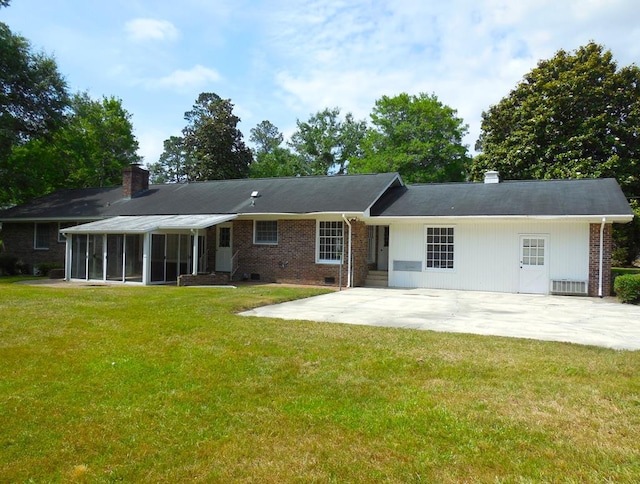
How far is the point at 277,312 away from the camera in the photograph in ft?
33.5

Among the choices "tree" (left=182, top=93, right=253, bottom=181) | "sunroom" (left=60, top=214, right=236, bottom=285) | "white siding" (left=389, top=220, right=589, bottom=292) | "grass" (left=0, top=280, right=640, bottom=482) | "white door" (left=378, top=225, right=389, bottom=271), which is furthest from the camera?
"tree" (left=182, top=93, right=253, bottom=181)

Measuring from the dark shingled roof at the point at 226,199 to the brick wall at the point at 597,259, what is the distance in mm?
7285

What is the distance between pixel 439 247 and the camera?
55.8ft

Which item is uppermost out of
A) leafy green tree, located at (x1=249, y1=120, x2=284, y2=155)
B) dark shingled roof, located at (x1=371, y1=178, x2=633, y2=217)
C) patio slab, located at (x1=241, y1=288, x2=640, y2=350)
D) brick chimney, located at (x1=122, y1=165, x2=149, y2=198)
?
leafy green tree, located at (x1=249, y1=120, x2=284, y2=155)

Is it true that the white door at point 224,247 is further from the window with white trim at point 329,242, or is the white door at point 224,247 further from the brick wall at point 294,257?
the window with white trim at point 329,242

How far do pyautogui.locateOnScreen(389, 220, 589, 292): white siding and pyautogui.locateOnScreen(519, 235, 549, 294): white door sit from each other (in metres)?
0.14

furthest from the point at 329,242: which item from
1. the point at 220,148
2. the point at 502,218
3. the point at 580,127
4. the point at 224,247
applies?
the point at 220,148

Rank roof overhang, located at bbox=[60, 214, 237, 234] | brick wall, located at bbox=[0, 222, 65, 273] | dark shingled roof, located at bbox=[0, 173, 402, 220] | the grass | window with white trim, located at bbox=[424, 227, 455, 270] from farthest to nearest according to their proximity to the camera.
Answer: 1. brick wall, located at bbox=[0, 222, 65, 273]
2. dark shingled roof, located at bbox=[0, 173, 402, 220]
3. roof overhang, located at bbox=[60, 214, 237, 234]
4. window with white trim, located at bbox=[424, 227, 455, 270]
5. the grass

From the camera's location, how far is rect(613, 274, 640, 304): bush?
12.9m

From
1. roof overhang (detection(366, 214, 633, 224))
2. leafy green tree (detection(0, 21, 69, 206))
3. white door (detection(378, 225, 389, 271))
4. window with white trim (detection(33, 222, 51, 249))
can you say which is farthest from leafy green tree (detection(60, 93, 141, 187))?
roof overhang (detection(366, 214, 633, 224))

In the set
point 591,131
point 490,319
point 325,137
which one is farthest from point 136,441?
point 325,137

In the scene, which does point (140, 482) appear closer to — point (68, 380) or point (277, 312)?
point (68, 380)

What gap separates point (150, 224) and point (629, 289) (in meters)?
15.7

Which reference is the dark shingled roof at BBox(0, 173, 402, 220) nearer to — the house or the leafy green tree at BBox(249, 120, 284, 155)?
the house
